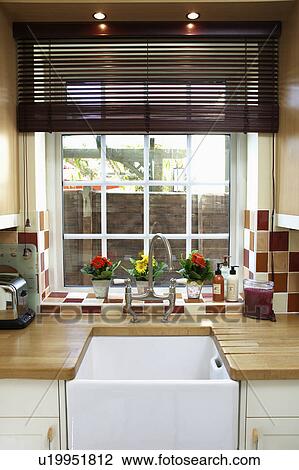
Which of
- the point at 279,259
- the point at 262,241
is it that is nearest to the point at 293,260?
the point at 279,259

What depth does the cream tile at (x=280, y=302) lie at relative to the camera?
1.94 m

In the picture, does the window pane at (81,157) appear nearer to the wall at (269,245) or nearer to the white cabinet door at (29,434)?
the wall at (269,245)

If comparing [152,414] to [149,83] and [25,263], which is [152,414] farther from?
[149,83]

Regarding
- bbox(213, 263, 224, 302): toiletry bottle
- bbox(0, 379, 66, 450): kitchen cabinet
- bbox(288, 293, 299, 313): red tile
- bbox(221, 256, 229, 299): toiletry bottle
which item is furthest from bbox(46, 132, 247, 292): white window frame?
bbox(0, 379, 66, 450): kitchen cabinet

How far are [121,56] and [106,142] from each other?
0.42m

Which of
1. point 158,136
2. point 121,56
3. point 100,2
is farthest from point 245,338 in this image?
point 100,2

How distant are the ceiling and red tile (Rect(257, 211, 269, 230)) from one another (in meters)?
0.86

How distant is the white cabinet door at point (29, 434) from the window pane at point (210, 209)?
3.88 ft

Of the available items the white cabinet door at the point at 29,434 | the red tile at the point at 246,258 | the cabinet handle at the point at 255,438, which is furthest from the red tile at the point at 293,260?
the white cabinet door at the point at 29,434

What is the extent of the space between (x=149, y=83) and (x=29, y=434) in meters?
1.50

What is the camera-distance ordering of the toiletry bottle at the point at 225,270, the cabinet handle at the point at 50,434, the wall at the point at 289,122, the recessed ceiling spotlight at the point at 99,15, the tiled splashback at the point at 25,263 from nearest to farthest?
the cabinet handle at the point at 50,434, the wall at the point at 289,122, the recessed ceiling spotlight at the point at 99,15, the tiled splashback at the point at 25,263, the toiletry bottle at the point at 225,270

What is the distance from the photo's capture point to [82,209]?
2150mm

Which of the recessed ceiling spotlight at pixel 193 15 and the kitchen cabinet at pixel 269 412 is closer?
the kitchen cabinet at pixel 269 412

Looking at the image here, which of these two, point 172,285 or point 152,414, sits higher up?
point 172,285
